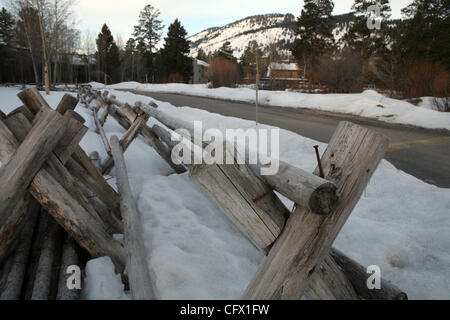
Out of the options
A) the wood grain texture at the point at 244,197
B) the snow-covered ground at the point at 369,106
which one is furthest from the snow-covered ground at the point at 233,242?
the snow-covered ground at the point at 369,106

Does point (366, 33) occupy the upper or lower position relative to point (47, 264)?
upper

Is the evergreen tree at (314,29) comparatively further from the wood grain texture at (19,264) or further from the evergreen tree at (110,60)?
the wood grain texture at (19,264)

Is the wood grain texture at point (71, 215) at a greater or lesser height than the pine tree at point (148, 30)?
lesser

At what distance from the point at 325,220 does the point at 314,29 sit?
3985 cm

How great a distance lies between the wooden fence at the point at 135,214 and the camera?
1.31 meters

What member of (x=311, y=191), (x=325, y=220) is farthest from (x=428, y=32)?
(x=311, y=191)

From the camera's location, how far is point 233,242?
263cm

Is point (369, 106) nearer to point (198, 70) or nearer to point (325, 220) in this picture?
point (325, 220)

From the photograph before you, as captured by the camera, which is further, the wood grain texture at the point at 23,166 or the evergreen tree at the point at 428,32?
the evergreen tree at the point at 428,32

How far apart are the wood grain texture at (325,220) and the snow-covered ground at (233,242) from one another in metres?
0.70

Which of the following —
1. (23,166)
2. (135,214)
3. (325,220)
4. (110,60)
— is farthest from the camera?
(110,60)

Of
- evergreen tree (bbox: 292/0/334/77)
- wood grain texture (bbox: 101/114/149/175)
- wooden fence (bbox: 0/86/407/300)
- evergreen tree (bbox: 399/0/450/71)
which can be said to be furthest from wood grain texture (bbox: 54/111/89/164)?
evergreen tree (bbox: 292/0/334/77)

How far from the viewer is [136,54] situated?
60656mm

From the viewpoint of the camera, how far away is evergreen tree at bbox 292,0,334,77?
3556 centimetres
